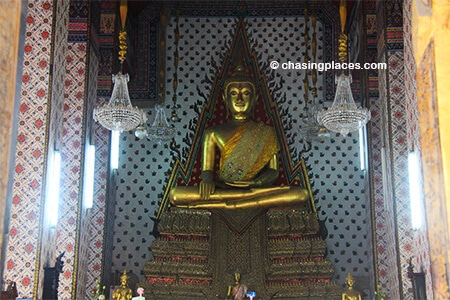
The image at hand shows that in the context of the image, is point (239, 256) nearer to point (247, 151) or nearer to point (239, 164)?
point (239, 164)

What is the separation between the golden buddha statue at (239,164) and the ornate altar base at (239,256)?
16 centimetres

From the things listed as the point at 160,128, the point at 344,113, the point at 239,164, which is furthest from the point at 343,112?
the point at 160,128

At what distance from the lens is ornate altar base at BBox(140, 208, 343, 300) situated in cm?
819

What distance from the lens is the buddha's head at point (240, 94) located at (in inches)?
393

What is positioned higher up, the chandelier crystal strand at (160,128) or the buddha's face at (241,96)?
the buddha's face at (241,96)

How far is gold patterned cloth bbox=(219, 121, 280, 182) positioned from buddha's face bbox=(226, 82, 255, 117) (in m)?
0.23

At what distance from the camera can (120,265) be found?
9.95 metres

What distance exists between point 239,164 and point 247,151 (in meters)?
0.21

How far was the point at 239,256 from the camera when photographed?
864cm

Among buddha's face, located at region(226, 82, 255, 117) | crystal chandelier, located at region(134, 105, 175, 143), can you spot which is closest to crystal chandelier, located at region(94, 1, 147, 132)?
crystal chandelier, located at region(134, 105, 175, 143)

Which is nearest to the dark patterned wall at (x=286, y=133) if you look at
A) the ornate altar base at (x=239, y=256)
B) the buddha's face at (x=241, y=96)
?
the buddha's face at (x=241, y=96)

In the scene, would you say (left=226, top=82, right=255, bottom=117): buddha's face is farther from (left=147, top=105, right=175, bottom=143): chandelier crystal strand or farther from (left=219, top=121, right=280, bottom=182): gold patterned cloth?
(left=147, top=105, right=175, bottom=143): chandelier crystal strand

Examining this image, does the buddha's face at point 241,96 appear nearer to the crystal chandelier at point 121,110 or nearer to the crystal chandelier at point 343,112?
the crystal chandelier at point 343,112

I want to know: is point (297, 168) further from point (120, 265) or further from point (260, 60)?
point (120, 265)
